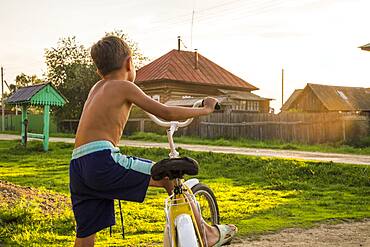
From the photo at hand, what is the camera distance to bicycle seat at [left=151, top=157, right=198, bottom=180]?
350cm

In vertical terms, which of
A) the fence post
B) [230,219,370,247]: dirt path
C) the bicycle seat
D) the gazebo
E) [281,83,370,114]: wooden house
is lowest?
[230,219,370,247]: dirt path

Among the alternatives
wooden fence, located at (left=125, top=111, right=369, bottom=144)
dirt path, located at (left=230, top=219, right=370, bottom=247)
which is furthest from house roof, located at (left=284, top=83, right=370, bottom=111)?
dirt path, located at (left=230, top=219, right=370, bottom=247)

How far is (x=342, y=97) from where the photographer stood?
154ft

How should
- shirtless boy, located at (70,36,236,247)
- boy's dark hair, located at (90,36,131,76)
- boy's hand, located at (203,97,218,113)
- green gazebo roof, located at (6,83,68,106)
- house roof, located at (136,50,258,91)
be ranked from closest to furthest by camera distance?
shirtless boy, located at (70,36,236,247), boy's dark hair, located at (90,36,131,76), boy's hand, located at (203,97,218,113), green gazebo roof, located at (6,83,68,106), house roof, located at (136,50,258,91)

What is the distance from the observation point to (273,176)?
488 inches

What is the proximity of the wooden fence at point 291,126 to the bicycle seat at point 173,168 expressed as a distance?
25.5 metres

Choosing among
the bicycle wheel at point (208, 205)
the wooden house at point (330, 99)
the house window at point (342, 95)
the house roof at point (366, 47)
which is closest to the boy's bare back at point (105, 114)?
the bicycle wheel at point (208, 205)

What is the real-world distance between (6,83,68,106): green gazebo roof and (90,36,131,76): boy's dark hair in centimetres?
1640


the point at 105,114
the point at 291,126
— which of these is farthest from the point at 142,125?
the point at 105,114

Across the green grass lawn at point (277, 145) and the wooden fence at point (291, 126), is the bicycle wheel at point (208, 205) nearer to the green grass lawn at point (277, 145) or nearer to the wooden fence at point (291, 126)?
the green grass lawn at point (277, 145)

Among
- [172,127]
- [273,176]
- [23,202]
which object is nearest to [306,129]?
[273,176]

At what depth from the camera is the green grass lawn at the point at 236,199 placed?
249 inches

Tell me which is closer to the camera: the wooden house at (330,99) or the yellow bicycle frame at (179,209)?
the yellow bicycle frame at (179,209)

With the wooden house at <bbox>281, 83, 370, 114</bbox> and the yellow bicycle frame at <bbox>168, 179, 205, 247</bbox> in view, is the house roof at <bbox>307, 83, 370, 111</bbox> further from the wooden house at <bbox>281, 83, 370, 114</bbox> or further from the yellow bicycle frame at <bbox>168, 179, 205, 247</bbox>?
the yellow bicycle frame at <bbox>168, 179, 205, 247</bbox>
